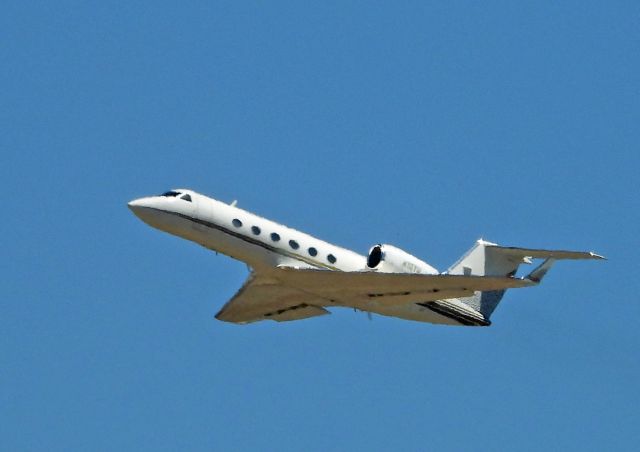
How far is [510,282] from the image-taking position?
135ft

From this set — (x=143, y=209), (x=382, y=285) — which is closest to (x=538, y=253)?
(x=382, y=285)

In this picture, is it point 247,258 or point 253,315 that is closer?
point 247,258

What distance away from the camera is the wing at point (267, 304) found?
4519cm

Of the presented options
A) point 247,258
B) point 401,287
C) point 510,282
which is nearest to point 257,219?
point 247,258

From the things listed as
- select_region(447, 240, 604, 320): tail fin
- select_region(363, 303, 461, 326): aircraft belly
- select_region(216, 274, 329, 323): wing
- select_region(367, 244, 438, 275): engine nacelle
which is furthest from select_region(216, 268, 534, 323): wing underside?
select_region(447, 240, 604, 320): tail fin

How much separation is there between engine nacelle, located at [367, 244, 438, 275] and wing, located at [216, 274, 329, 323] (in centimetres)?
230

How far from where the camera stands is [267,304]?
46875 mm

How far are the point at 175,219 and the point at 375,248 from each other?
5.98m

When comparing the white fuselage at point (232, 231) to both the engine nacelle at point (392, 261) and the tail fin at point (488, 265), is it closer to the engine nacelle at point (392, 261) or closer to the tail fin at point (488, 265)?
the engine nacelle at point (392, 261)

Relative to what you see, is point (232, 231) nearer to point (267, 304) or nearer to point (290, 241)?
point (290, 241)

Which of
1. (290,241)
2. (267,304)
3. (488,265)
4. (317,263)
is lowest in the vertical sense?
(267,304)

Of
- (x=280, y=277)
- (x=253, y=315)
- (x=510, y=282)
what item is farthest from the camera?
(x=253, y=315)

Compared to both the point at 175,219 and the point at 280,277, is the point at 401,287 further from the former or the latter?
the point at 175,219

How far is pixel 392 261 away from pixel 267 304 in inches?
195
